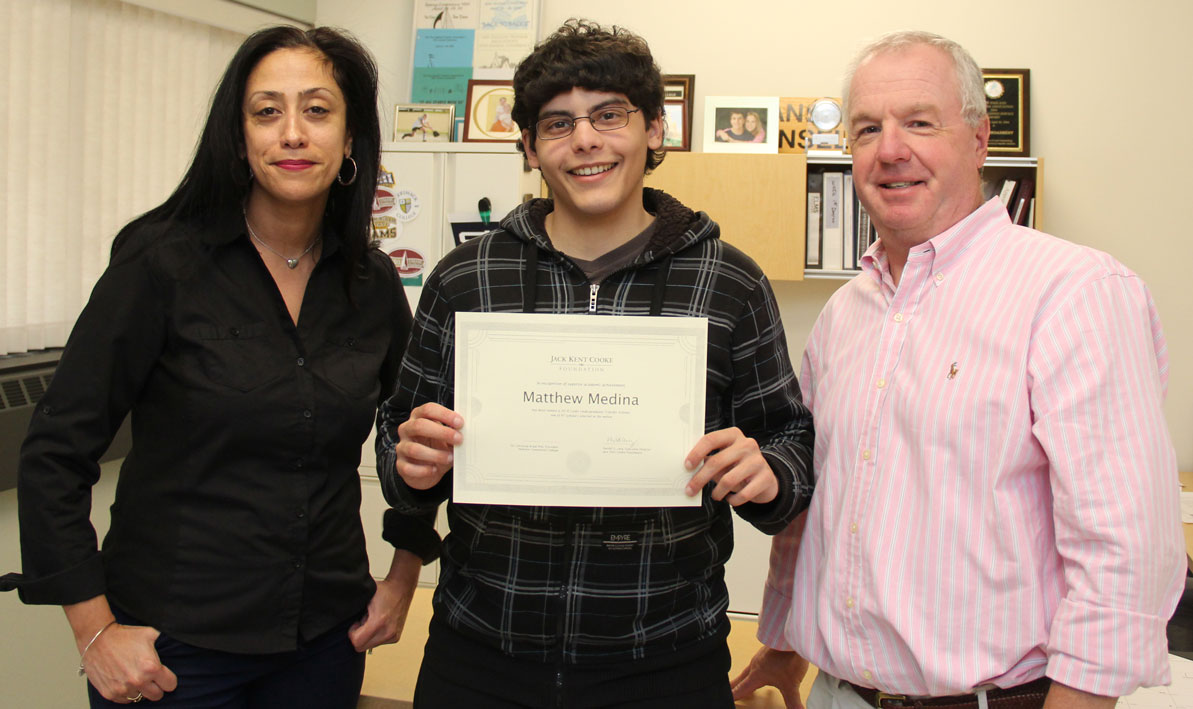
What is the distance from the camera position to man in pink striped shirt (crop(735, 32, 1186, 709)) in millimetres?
1077

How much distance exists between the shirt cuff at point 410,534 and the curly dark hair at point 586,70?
77 centimetres

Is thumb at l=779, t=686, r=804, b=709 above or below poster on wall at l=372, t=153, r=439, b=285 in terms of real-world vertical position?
below

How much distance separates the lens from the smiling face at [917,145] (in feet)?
4.23

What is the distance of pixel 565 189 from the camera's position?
52.1 inches

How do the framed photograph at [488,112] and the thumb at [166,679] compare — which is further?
the framed photograph at [488,112]

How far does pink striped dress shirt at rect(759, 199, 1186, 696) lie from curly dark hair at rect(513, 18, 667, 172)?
1.64 feet

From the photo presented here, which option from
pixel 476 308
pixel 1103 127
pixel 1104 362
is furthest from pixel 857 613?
pixel 1103 127

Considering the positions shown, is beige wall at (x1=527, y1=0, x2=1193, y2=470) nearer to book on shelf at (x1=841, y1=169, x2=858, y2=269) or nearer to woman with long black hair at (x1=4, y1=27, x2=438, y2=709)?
book on shelf at (x1=841, y1=169, x2=858, y2=269)

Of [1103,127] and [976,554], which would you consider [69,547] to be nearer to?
[976,554]

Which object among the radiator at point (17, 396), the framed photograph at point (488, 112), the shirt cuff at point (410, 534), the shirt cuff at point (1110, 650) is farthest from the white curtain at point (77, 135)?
the shirt cuff at point (1110, 650)

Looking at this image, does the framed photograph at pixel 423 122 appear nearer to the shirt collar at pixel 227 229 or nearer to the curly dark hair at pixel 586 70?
the shirt collar at pixel 227 229

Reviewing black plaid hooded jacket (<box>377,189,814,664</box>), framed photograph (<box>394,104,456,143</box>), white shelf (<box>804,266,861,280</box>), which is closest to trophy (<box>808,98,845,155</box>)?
white shelf (<box>804,266,861,280</box>)

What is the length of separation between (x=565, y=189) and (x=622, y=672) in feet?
2.41

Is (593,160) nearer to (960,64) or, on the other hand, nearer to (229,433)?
(960,64)
